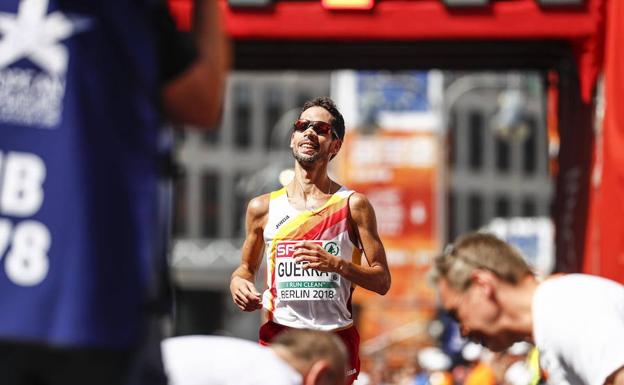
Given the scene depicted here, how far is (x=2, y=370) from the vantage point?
3422mm

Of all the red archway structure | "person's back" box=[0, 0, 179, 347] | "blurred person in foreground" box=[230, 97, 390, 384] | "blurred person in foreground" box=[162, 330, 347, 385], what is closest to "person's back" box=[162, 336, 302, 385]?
"blurred person in foreground" box=[162, 330, 347, 385]

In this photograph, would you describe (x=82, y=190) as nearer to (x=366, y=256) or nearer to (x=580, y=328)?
(x=580, y=328)

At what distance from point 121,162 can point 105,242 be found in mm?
191

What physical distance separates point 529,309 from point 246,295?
2.38 meters

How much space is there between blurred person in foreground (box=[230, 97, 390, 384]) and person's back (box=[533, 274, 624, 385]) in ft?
7.24

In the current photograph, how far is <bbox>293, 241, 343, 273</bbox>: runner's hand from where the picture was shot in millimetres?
7031

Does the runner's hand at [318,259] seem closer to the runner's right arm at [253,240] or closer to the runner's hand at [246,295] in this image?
the runner's hand at [246,295]

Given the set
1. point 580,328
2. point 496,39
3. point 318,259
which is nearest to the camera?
point 580,328

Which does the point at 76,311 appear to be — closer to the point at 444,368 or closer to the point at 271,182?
the point at 271,182

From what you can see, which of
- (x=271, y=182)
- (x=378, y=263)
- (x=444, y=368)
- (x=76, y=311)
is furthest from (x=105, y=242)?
(x=444, y=368)

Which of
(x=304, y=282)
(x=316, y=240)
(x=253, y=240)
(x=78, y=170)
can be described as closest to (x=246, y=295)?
(x=304, y=282)

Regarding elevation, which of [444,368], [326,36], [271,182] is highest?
[326,36]

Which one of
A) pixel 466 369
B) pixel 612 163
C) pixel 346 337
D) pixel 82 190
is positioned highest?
pixel 82 190

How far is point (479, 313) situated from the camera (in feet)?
16.0
